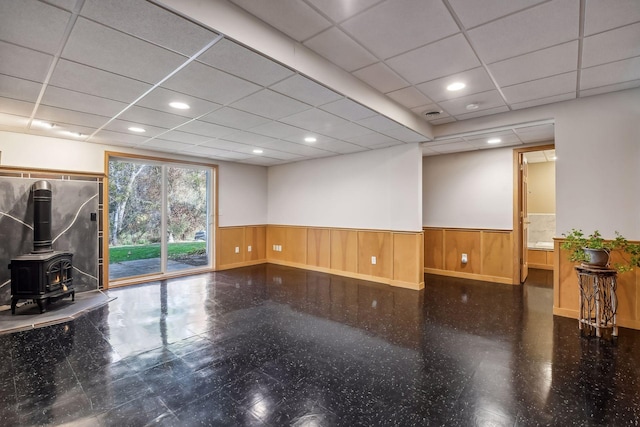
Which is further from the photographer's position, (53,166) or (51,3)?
(53,166)

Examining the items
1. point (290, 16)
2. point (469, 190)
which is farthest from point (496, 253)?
point (290, 16)

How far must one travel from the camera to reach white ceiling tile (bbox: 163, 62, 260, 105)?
2.50m

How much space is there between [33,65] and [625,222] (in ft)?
18.9

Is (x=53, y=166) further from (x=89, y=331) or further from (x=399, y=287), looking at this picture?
(x=399, y=287)

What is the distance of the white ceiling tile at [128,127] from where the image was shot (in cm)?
395

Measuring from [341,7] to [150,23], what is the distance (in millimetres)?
1205

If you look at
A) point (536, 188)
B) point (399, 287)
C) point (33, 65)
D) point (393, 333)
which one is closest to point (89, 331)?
point (33, 65)

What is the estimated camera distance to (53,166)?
4.64 meters

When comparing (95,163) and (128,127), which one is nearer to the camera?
(128,127)

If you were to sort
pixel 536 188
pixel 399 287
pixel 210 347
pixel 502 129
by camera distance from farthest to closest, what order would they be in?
pixel 536 188 < pixel 399 287 < pixel 502 129 < pixel 210 347

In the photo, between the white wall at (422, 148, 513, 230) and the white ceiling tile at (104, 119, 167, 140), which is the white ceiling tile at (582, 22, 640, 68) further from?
the white ceiling tile at (104, 119, 167, 140)

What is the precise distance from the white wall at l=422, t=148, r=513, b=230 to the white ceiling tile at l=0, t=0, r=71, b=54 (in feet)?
19.8

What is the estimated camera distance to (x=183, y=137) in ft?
15.5

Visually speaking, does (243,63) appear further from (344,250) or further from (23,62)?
(344,250)
